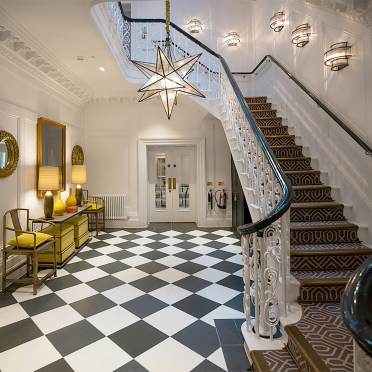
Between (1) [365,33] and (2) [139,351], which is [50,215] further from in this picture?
(1) [365,33]

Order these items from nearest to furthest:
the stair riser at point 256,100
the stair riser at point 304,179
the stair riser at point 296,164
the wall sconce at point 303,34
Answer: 1. the stair riser at point 304,179
2. the stair riser at point 296,164
3. the wall sconce at point 303,34
4. the stair riser at point 256,100

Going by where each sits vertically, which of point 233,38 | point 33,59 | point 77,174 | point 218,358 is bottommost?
point 218,358

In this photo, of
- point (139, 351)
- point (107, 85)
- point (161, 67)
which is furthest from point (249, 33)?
point (139, 351)

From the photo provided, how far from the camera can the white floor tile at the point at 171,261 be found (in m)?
4.03

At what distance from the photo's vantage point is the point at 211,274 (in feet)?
11.9

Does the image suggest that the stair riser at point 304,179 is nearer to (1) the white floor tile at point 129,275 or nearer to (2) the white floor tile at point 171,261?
(2) the white floor tile at point 171,261

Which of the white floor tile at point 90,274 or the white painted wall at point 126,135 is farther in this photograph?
the white painted wall at point 126,135

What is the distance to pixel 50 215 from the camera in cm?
399

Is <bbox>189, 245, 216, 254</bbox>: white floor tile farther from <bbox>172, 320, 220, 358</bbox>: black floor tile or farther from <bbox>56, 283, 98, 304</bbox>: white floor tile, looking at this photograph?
<bbox>172, 320, 220, 358</bbox>: black floor tile

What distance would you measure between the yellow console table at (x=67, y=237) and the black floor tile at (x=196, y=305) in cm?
219

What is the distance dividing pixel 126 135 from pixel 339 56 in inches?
197

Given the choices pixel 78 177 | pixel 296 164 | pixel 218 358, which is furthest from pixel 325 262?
pixel 78 177

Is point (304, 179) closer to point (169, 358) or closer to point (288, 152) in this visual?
point (288, 152)

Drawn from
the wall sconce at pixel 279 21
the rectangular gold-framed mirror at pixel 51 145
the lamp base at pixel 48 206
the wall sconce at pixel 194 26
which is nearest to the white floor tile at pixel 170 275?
the lamp base at pixel 48 206
